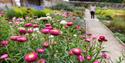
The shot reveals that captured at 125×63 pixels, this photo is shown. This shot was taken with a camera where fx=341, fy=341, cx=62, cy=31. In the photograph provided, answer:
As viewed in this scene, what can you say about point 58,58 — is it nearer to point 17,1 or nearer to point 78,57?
point 78,57

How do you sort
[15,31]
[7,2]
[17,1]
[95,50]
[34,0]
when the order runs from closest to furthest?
[95,50] < [15,31] < [7,2] < [17,1] < [34,0]

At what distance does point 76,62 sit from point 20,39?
665 millimetres

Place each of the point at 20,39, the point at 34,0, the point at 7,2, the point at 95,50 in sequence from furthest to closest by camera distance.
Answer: the point at 34,0, the point at 7,2, the point at 95,50, the point at 20,39

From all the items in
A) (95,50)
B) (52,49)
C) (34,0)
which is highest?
(52,49)

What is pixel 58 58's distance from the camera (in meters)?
3.67

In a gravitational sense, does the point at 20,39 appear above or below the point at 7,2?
above

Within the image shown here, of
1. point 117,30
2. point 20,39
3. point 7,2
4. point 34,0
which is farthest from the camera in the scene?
point 34,0

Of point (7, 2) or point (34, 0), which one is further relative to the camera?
point (34, 0)

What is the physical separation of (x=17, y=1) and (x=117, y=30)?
312 inches

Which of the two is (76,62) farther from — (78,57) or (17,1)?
(17,1)

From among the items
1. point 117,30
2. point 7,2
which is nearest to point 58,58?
point 117,30

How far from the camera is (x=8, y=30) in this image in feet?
17.4

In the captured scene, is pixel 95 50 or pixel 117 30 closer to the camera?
pixel 95 50

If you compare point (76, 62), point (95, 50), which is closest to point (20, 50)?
Result: point (76, 62)
